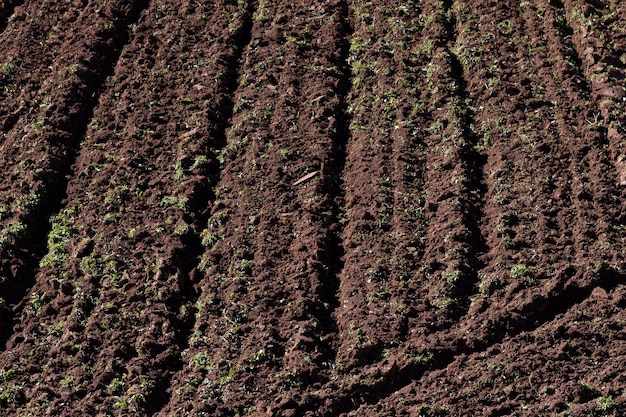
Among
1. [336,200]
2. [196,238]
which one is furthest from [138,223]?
[336,200]

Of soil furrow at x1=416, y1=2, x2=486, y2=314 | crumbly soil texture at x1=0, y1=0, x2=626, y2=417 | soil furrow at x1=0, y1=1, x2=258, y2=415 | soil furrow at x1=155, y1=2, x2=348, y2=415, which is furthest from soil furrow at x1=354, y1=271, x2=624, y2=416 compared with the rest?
soil furrow at x1=0, y1=1, x2=258, y2=415

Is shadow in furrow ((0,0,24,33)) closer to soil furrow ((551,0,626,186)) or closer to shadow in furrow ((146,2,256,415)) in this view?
shadow in furrow ((146,2,256,415))

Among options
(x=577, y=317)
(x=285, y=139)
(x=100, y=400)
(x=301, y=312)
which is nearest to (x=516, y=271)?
(x=577, y=317)

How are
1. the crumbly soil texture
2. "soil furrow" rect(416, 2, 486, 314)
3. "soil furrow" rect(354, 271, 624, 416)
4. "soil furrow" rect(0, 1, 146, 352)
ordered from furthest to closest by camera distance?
"soil furrow" rect(0, 1, 146, 352), "soil furrow" rect(416, 2, 486, 314), the crumbly soil texture, "soil furrow" rect(354, 271, 624, 416)

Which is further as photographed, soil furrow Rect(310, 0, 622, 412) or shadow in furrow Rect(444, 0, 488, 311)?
shadow in furrow Rect(444, 0, 488, 311)

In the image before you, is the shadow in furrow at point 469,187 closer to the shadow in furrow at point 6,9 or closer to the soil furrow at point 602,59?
the soil furrow at point 602,59

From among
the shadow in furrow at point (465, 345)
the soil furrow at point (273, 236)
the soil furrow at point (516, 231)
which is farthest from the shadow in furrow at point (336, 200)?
the soil furrow at point (516, 231)
